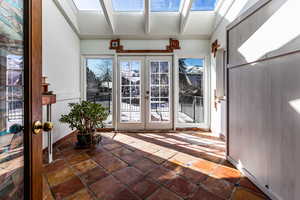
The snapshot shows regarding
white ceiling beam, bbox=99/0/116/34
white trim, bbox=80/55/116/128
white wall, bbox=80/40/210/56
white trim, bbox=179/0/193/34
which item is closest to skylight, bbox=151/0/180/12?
white trim, bbox=179/0/193/34

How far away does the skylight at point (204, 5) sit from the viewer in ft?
9.77

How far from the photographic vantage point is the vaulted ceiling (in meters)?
2.99

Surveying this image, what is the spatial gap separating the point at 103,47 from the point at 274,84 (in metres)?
3.41

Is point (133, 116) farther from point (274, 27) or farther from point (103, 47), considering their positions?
point (274, 27)

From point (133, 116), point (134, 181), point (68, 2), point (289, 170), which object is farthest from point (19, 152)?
point (68, 2)

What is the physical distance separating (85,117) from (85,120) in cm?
7

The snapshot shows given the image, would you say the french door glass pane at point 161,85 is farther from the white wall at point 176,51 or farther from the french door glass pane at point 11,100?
the french door glass pane at point 11,100

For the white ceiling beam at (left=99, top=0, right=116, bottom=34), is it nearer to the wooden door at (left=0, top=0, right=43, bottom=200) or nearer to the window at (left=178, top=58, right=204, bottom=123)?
the window at (left=178, top=58, right=204, bottom=123)

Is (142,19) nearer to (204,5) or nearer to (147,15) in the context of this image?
(147,15)

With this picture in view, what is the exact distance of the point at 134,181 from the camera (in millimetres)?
1542

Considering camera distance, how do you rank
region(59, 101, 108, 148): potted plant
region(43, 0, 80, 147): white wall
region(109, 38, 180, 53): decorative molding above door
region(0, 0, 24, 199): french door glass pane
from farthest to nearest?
1. region(109, 38, 180, 53): decorative molding above door
2. region(59, 101, 108, 148): potted plant
3. region(43, 0, 80, 147): white wall
4. region(0, 0, 24, 199): french door glass pane

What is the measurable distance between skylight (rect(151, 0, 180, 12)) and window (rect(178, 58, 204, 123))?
115cm

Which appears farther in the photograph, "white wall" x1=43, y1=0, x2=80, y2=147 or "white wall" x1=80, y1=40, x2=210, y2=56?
"white wall" x1=80, y1=40, x2=210, y2=56

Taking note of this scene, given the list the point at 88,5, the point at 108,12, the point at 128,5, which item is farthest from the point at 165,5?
the point at 88,5
